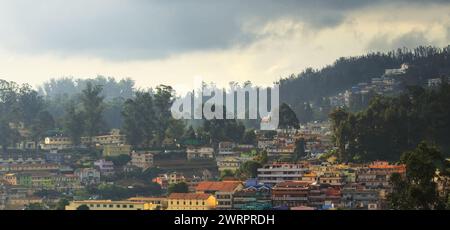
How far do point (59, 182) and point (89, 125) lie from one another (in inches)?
258

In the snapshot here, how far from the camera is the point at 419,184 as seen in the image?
57.4 ft

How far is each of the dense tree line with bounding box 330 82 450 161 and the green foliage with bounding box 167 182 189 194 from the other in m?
4.90

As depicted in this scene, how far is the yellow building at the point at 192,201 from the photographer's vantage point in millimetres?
22516

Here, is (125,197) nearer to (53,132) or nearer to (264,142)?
(264,142)

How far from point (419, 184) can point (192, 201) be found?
22.0 feet

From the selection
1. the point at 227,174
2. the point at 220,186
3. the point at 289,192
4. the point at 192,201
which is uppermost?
the point at 227,174

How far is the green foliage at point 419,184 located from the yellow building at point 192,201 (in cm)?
467

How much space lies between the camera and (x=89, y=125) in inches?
1419

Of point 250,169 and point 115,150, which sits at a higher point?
point 115,150

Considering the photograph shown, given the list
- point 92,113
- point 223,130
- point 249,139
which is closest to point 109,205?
point 223,130

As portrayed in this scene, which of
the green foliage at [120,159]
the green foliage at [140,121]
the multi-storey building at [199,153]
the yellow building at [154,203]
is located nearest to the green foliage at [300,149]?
the multi-storey building at [199,153]

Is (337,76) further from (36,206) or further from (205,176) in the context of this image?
(36,206)

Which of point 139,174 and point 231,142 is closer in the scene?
point 139,174

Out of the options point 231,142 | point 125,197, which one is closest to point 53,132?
point 231,142
